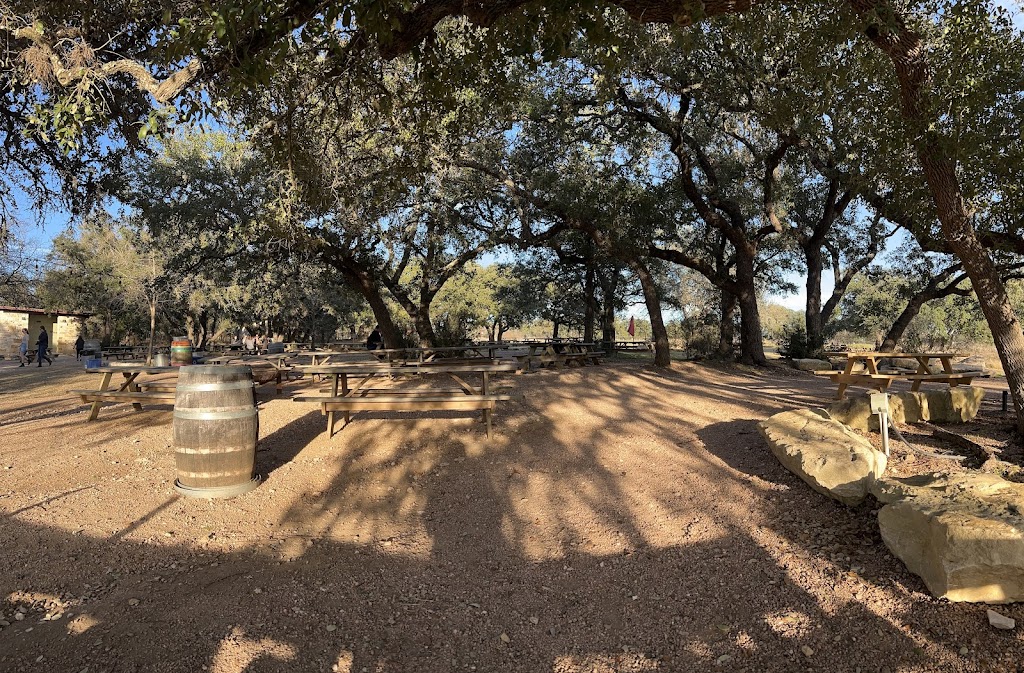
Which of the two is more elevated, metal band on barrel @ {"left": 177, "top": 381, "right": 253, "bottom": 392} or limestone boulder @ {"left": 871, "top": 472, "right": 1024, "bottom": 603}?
metal band on barrel @ {"left": 177, "top": 381, "right": 253, "bottom": 392}

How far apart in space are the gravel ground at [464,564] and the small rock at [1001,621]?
0.18ft

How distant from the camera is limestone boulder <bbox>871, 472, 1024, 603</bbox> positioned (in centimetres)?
271

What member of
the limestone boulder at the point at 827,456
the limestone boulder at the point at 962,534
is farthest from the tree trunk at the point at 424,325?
the limestone boulder at the point at 962,534

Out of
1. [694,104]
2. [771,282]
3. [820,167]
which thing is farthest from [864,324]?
[694,104]

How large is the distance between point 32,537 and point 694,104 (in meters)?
13.4

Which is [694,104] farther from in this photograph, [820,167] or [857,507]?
[857,507]

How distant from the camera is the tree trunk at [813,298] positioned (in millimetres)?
18027

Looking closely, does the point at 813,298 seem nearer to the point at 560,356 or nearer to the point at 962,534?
the point at 560,356

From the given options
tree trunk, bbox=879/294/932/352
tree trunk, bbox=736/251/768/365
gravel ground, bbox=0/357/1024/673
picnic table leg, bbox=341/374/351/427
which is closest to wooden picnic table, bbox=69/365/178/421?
gravel ground, bbox=0/357/1024/673

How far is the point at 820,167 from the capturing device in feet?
47.5

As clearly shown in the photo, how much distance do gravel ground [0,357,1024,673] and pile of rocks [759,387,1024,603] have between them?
A: 131mm

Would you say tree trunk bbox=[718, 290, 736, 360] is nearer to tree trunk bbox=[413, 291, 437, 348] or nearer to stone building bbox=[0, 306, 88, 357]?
tree trunk bbox=[413, 291, 437, 348]

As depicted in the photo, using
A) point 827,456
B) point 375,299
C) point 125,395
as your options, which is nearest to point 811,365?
point 375,299

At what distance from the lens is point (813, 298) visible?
754 inches
